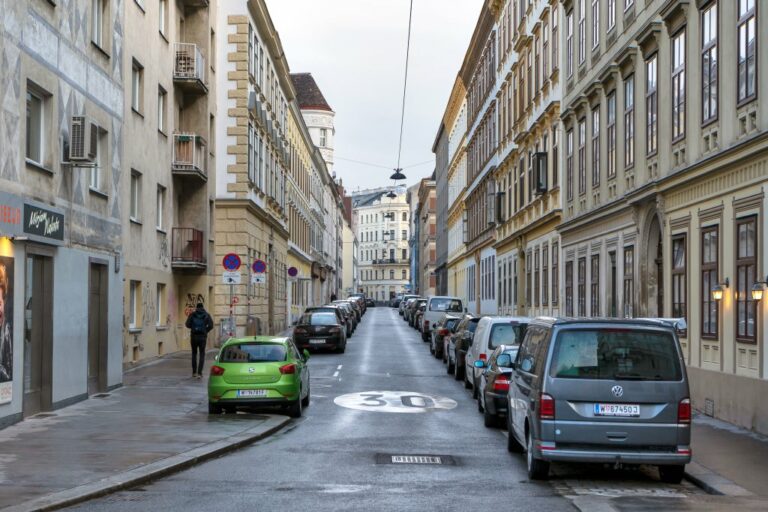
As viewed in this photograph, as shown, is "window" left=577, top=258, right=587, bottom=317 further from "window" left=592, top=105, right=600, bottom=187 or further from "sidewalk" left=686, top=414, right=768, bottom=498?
"sidewalk" left=686, top=414, right=768, bottom=498

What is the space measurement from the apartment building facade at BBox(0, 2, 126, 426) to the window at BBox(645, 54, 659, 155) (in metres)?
11.1

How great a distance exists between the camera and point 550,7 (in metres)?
35.6

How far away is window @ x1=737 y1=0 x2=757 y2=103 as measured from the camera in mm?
16109

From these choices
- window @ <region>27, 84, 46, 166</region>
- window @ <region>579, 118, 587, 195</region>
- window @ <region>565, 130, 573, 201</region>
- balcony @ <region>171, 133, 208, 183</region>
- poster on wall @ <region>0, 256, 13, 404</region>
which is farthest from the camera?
window @ <region>565, 130, 573, 201</region>

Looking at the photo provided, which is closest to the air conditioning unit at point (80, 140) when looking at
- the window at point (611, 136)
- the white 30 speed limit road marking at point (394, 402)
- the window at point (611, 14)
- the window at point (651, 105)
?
the white 30 speed limit road marking at point (394, 402)

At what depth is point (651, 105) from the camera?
22.7 m

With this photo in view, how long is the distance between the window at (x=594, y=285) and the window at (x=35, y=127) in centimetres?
1601

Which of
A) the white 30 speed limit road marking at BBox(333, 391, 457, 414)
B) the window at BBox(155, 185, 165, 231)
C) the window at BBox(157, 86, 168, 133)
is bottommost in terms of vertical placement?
the white 30 speed limit road marking at BBox(333, 391, 457, 414)

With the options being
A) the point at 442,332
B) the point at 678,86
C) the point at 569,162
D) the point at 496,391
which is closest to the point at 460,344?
the point at 442,332

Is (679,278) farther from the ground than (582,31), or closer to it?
closer to it

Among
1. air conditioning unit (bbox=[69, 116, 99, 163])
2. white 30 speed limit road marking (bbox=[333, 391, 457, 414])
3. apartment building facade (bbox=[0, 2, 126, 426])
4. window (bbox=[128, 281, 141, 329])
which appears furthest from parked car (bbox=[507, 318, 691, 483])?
window (bbox=[128, 281, 141, 329])

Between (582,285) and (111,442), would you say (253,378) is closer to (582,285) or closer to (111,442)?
(111,442)

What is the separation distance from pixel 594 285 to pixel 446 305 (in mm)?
17797

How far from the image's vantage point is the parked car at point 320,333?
121 ft
